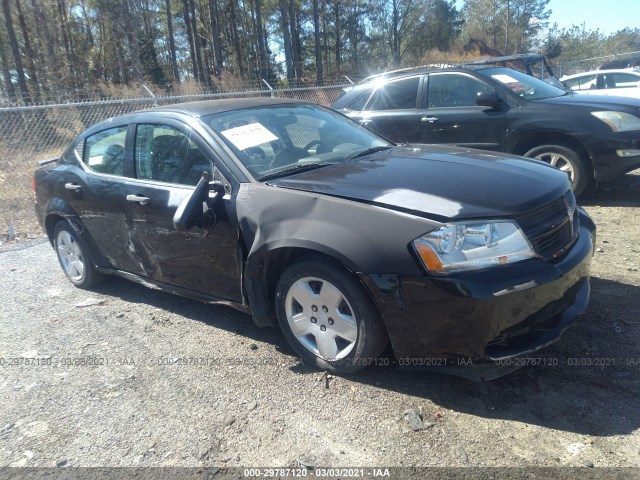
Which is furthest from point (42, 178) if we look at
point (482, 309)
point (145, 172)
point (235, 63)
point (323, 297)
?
point (235, 63)

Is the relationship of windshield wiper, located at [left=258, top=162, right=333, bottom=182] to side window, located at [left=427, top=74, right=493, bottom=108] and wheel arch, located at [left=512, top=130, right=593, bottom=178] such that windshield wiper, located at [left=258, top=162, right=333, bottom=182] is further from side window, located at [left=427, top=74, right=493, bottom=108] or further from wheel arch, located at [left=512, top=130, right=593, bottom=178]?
side window, located at [left=427, top=74, right=493, bottom=108]

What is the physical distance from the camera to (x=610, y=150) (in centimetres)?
586

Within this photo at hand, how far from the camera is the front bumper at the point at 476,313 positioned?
252cm

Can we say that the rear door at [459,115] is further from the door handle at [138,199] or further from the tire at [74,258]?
the tire at [74,258]

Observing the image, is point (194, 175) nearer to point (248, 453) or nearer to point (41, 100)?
point (248, 453)

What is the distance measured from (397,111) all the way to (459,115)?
885 millimetres

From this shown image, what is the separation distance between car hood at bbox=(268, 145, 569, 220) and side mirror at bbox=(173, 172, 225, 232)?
1.37ft

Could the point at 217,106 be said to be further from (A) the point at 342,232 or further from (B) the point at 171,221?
(A) the point at 342,232

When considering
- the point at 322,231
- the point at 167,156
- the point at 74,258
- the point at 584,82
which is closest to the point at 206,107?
the point at 167,156

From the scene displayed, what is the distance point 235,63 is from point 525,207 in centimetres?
4284

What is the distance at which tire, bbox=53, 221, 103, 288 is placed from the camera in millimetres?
4773

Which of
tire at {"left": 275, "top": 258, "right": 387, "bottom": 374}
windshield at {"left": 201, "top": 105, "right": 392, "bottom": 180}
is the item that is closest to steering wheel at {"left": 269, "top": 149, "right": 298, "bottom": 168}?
windshield at {"left": 201, "top": 105, "right": 392, "bottom": 180}

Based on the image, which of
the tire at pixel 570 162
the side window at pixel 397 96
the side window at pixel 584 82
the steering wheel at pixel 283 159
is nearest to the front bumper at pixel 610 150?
the tire at pixel 570 162

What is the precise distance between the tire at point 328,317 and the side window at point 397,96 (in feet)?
15.7
